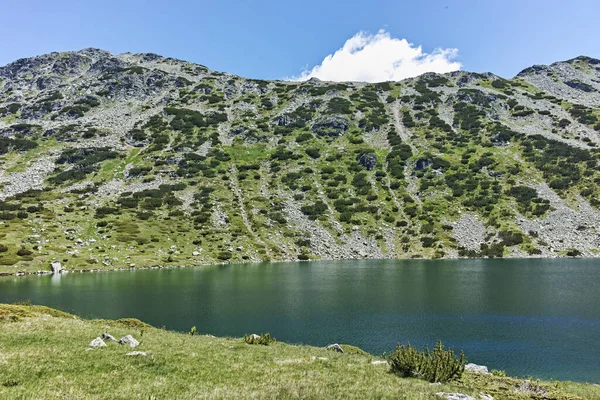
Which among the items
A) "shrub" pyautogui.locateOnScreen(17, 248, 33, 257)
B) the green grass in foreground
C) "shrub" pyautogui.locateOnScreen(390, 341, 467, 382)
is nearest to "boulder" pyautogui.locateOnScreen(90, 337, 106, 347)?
the green grass in foreground

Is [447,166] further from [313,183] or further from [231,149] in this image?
[231,149]

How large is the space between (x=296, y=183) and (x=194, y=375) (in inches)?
4950

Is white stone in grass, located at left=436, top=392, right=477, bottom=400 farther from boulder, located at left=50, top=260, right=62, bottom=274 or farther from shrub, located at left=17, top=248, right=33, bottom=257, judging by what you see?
shrub, located at left=17, top=248, right=33, bottom=257

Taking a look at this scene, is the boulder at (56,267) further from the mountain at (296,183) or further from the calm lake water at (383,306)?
the calm lake water at (383,306)

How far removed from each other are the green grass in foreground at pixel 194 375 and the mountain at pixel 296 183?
74.1 meters

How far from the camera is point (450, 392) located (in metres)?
13.7

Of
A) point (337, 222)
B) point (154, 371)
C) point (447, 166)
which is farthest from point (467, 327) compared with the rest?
point (447, 166)

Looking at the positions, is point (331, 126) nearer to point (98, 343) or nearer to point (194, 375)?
point (98, 343)

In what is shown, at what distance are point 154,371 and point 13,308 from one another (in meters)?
19.7

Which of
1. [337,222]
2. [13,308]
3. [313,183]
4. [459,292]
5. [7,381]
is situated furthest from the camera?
[313,183]

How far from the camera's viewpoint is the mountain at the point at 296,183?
10111cm

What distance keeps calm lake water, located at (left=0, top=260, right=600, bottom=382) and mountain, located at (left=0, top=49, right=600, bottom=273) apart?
2718 cm

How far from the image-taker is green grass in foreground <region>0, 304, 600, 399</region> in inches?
459

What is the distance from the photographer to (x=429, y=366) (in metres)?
16.7
